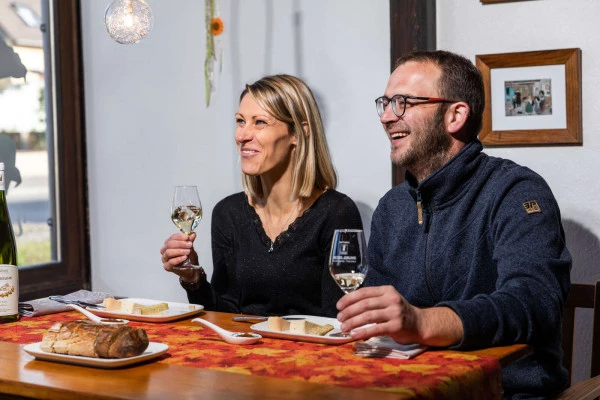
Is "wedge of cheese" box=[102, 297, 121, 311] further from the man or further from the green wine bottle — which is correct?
the man

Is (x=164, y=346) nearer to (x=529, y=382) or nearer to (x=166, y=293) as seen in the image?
(x=529, y=382)

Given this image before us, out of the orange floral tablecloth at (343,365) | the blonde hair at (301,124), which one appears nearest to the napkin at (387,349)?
the orange floral tablecloth at (343,365)

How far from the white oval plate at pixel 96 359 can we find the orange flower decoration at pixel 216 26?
1.87m

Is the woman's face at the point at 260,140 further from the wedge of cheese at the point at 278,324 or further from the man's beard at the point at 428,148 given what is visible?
the wedge of cheese at the point at 278,324

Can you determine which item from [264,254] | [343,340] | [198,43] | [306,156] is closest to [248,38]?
[198,43]

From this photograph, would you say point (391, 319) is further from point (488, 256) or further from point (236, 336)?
point (488, 256)

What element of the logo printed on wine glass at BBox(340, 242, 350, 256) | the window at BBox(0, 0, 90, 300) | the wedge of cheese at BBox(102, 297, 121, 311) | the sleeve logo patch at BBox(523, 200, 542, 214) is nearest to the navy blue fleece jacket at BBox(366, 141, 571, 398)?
the sleeve logo patch at BBox(523, 200, 542, 214)

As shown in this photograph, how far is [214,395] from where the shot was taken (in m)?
1.28

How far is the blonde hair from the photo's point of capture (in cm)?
263

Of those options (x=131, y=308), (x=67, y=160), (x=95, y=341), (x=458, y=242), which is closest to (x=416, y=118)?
(x=458, y=242)

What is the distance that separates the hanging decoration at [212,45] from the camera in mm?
3203

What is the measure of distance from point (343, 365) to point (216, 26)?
6.65 ft

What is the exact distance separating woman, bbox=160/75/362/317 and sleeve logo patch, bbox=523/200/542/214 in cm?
74

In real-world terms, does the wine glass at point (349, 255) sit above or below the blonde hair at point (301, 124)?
below
